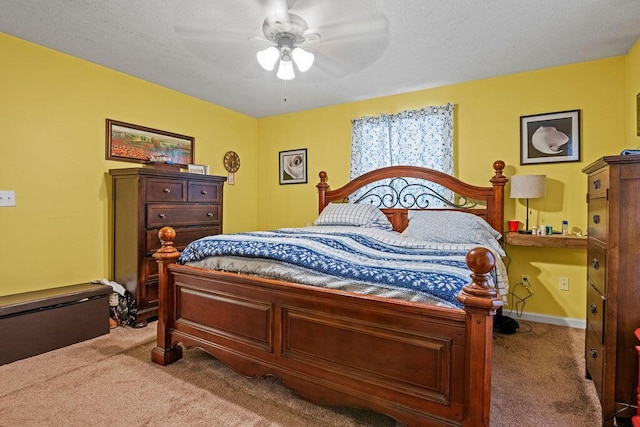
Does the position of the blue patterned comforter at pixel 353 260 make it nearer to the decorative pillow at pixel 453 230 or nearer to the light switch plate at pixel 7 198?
the decorative pillow at pixel 453 230

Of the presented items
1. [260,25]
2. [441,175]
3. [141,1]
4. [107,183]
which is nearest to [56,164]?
[107,183]

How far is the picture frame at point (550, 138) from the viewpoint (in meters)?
3.02

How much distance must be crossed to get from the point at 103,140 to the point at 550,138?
4.27 m

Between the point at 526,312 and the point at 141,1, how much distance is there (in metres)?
4.10

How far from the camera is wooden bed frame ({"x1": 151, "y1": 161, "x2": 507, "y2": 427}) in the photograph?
4.15 ft

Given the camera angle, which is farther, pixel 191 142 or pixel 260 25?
pixel 191 142

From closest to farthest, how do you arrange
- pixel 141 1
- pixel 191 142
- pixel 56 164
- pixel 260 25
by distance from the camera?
pixel 141 1
pixel 260 25
pixel 56 164
pixel 191 142

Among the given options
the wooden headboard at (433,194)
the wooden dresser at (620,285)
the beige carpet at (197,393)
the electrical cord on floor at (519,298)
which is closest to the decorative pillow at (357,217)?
the wooden headboard at (433,194)

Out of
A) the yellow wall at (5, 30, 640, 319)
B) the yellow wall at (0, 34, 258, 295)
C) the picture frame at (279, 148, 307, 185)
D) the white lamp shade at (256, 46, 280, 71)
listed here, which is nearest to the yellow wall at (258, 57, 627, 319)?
the yellow wall at (5, 30, 640, 319)

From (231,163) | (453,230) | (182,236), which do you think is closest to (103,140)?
(182,236)

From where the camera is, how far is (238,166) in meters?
4.73

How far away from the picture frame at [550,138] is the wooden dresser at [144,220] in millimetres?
3383

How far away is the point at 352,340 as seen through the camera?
5.14ft

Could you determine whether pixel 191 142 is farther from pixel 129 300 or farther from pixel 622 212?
pixel 622 212
